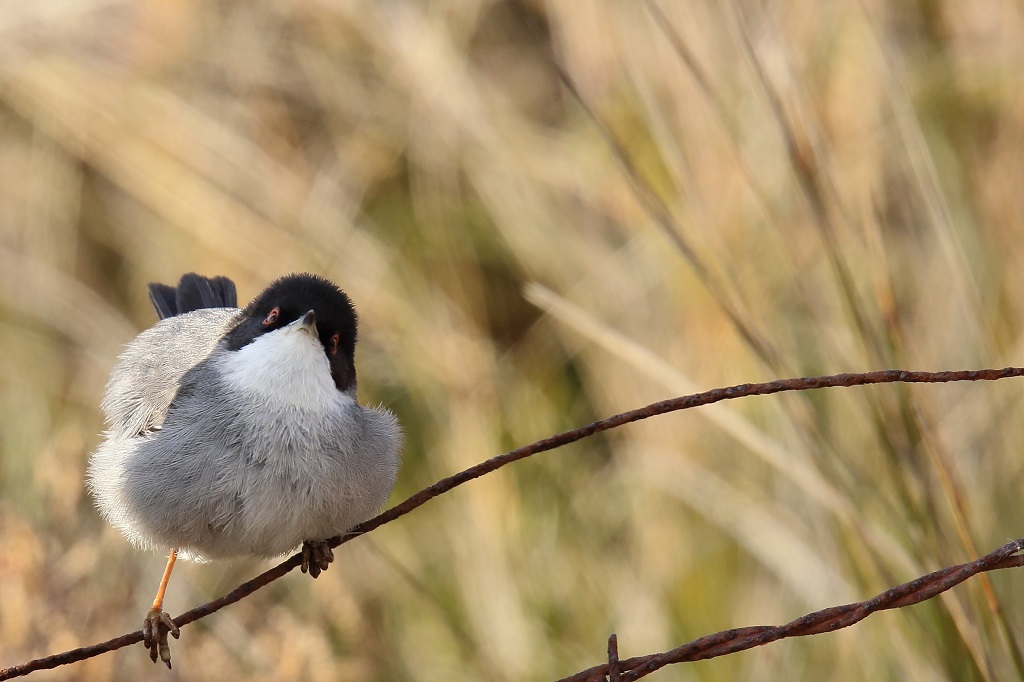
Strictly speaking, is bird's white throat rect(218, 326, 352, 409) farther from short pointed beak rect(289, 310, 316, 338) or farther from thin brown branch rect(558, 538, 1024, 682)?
thin brown branch rect(558, 538, 1024, 682)

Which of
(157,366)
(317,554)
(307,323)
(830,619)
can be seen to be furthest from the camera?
(157,366)

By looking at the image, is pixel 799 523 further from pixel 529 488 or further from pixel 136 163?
pixel 136 163

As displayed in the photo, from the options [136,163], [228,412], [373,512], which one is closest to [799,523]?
[373,512]

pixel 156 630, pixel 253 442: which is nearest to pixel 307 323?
pixel 253 442

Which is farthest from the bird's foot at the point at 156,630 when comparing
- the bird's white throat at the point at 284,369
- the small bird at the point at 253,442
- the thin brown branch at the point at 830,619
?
the thin brown branch at the point at 830,619

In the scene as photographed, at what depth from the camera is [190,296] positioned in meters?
3.96

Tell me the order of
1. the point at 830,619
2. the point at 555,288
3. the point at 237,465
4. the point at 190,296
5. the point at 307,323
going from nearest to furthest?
the point at 830,619 → the point at 237,465 → the point at 307,323 → the point at 190,296 → the point at 555,288

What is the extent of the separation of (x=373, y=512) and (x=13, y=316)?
387 cm

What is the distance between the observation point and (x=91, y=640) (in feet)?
13.8

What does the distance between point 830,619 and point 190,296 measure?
260 cm

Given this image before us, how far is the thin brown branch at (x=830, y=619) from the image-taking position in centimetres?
208

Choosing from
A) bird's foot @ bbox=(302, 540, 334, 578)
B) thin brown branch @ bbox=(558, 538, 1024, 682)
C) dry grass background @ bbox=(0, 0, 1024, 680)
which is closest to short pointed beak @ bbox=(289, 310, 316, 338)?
bird's foot @ bbox=(302, 540, 334, 578)

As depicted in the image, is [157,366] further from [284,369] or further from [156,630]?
[156,630]

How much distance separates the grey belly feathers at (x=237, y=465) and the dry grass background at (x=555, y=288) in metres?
0.80
